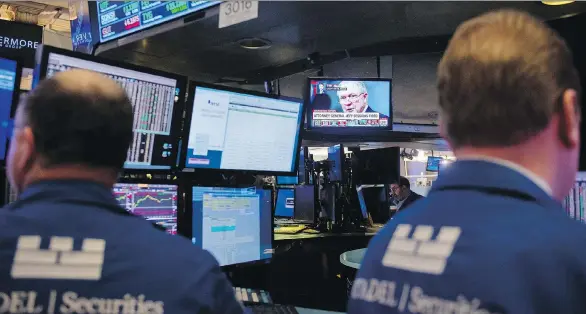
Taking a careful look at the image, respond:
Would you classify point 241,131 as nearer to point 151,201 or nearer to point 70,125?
point 151,201

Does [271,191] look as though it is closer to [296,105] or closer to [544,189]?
[296,105]

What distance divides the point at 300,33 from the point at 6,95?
6.52 feet

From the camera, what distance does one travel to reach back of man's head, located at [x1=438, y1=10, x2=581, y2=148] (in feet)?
2.39

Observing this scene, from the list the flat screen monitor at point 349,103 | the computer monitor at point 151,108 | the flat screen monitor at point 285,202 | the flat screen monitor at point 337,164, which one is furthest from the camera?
the flat screen monitor at point 285,202

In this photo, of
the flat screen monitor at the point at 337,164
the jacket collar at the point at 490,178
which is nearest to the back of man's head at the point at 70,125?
the jacket collar at the point at 490,178

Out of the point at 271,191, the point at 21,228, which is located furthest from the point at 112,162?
the point at 271,191

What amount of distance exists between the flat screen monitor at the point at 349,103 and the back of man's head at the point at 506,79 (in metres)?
3.99

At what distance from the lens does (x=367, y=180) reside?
4.23 meters

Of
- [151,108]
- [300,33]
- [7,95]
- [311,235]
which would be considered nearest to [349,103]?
[300,33]

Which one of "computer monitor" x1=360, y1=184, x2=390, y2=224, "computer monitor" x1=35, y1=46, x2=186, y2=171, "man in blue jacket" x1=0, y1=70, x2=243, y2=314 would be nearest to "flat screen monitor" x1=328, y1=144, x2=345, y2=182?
"computer monitor" x1=360, y1=184, x2=390, y2=224

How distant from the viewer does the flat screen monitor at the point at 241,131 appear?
191cm

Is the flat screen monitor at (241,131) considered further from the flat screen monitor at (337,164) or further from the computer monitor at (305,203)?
the computer monitor at (305,203)

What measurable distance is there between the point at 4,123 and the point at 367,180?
309 cm

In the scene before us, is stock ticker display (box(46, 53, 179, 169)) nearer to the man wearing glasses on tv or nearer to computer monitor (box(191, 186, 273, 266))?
computer monitor (box(191, 186, 273, 266))
